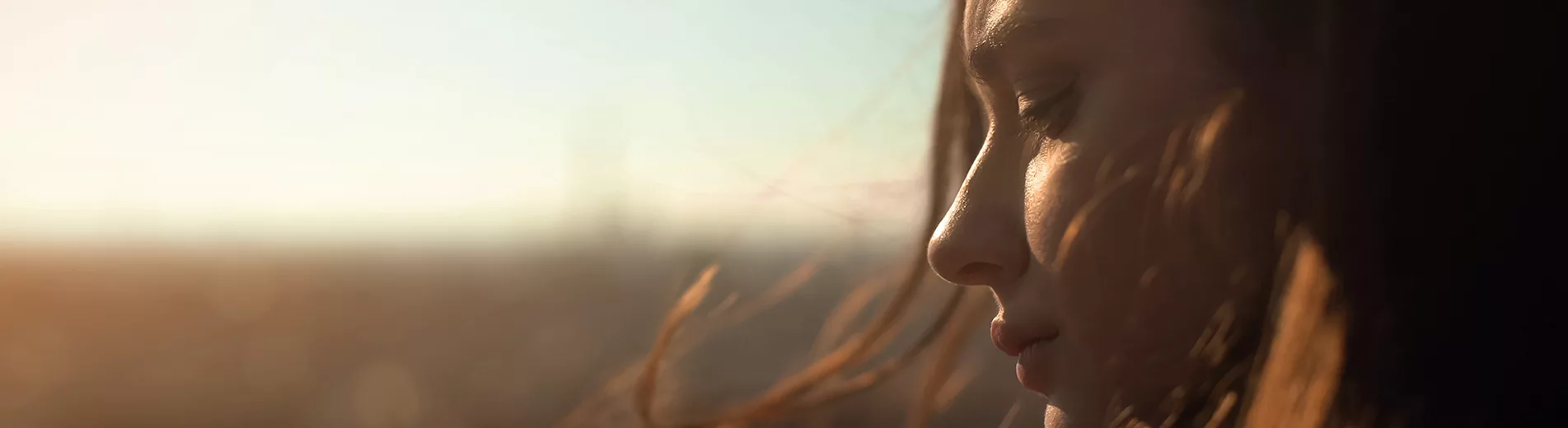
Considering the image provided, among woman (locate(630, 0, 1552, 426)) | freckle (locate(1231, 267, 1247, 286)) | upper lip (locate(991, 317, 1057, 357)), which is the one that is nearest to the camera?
woman (locate(630, 0, 1552, 426))

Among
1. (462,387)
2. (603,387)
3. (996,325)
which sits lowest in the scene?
(462,387)

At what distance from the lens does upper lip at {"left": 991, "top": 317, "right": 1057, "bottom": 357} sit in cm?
62

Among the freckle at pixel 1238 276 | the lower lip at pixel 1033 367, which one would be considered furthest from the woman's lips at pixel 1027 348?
the freckle at pixel 1238 276

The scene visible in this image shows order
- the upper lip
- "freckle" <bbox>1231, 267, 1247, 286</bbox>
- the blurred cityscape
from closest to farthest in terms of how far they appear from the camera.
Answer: "freckle" <bbox>1231, 267, 1247, 286</bbox>, the upper lip, the blurred cityscape

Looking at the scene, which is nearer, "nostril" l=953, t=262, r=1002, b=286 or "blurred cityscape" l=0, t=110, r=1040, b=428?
"nostril" l=953, t=262, r=1002, b=286

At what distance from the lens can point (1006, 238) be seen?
2.03 ft

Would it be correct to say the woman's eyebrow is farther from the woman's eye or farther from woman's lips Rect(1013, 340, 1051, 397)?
woman's lips Rect(1013, 340, 1051, 397)

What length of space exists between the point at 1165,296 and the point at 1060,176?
10cm

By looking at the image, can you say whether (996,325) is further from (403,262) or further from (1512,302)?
(403,262)

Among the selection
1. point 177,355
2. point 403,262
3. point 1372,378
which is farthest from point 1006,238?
point 403,262

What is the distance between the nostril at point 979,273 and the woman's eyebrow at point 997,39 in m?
0.13

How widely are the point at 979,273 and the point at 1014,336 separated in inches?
2.0

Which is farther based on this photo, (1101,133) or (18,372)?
(18,372)

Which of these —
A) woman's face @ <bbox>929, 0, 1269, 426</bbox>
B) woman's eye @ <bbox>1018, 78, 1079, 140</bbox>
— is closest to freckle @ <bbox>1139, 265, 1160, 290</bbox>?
woman's face @ <bbox>929, 0, 1269, 426</bbox>
